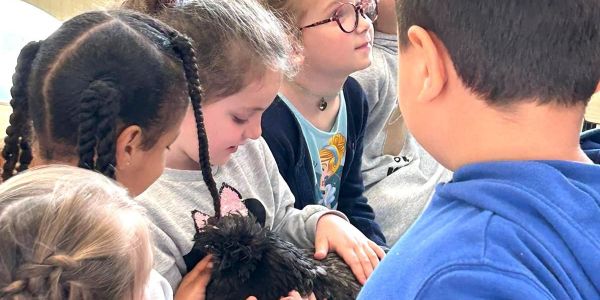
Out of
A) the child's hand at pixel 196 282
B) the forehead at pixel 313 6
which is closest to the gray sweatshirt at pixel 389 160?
the forehead at pixel 313 6

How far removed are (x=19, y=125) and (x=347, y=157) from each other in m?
0.85

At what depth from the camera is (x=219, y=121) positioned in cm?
117

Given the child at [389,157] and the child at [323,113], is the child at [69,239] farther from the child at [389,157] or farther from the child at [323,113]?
the child at [389,157]

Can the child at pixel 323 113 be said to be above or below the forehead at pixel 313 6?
below

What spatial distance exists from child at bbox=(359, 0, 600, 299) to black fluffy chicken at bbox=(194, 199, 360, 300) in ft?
1.36

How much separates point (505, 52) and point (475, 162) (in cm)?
11

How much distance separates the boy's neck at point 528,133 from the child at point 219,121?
0.53 meters

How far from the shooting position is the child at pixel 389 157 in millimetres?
1643

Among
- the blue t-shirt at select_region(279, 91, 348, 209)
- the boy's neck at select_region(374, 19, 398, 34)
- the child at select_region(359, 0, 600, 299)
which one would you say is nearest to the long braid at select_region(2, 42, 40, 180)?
the child at select_region(359, 0, 600, 299)

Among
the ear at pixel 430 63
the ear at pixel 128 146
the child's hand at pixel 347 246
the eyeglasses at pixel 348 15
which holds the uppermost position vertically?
the ear at pixel 430 63

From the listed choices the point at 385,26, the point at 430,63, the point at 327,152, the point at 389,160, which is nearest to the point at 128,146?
the point at 430,63

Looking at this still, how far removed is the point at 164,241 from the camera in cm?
107

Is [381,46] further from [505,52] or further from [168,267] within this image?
[505,52]

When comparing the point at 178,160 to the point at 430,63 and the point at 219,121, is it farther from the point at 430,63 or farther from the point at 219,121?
the point at 430,63
